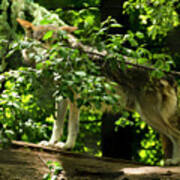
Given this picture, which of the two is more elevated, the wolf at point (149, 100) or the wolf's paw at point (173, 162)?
the wolf at point (149, 100)

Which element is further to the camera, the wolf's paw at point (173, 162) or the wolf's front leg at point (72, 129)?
the wolf's front leg at point (72, 129)

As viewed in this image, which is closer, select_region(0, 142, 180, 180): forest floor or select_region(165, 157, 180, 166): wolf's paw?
select_region(0, 142, 180, 180): forest floor

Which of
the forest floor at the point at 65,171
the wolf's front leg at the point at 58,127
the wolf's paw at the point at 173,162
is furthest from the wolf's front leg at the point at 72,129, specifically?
the wolf's paw at the point at 173,162

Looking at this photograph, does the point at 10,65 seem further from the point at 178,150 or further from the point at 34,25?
the point at 178,150

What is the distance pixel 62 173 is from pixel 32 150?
1.28 metres

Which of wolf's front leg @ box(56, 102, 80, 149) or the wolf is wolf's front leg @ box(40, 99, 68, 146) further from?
wolf's front leg @ box(56, 102, 80, 149)

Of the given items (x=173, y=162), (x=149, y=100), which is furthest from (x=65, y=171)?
(x=149, y=100)

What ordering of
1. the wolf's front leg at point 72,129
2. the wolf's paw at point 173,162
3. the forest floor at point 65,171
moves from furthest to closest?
the wolf's front leg at point 72,129
the wolf's paw at point 173,162
the forest floor at point 65,171

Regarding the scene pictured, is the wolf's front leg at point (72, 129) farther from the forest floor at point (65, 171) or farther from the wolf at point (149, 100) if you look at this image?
the forest floor at point (65, 171)

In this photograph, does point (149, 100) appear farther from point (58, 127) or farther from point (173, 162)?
point (58, 127)

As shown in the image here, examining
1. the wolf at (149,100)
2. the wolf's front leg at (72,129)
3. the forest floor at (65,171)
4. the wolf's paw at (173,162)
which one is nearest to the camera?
the forest floor at (65,171)

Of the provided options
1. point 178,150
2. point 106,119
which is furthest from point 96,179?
point 106,119

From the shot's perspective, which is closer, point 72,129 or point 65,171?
point 65,171

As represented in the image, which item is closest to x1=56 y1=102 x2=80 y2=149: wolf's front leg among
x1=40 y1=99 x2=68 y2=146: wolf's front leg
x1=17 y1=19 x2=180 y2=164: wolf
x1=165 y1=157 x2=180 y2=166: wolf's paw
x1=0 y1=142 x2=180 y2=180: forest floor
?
x1=17 y1=19 x2=180 y2=164: wolf
